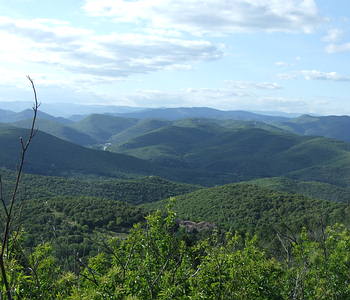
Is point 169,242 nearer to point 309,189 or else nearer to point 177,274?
point 177,274

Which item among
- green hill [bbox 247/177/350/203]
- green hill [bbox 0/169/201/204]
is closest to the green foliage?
green hill [bbox 0/169/201/204]

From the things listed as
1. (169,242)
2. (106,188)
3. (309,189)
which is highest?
(169,242)

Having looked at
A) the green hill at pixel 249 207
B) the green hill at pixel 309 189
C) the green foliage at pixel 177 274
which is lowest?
the green hill at pixel 309 189

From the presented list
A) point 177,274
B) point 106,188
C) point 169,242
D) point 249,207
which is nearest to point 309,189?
point 106,188

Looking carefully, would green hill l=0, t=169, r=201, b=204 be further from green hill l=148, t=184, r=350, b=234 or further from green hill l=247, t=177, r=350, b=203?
green hill l=247, t=177, r=350, b=203

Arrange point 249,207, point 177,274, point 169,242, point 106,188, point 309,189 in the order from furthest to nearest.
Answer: point 309,189 → point 106,188 → point 249,207 → point 169,242 → point 177,274

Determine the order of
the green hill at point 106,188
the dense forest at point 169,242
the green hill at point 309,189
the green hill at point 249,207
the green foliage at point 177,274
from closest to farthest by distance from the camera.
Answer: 1. the dense forest at point 169,242
2. the green foliage at point 177,274
3. the green hill at point 249,207
4. the green hill at point 106,188
5. the green hill at point 309,189

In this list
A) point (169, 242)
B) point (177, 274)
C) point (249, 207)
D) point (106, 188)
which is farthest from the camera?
point (106, 188)

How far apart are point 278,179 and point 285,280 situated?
18734cm

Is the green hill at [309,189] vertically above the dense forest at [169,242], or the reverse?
the dense forest at [169,242]

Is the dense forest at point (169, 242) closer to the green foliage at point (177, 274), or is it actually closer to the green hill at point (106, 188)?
the green foliage at point (177, 274)

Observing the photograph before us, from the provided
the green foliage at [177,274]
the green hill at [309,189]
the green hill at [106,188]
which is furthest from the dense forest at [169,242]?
the green hill at [309,189]

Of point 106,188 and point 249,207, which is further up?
point 249,207

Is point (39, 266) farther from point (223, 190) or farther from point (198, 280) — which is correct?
point (223, 190)
